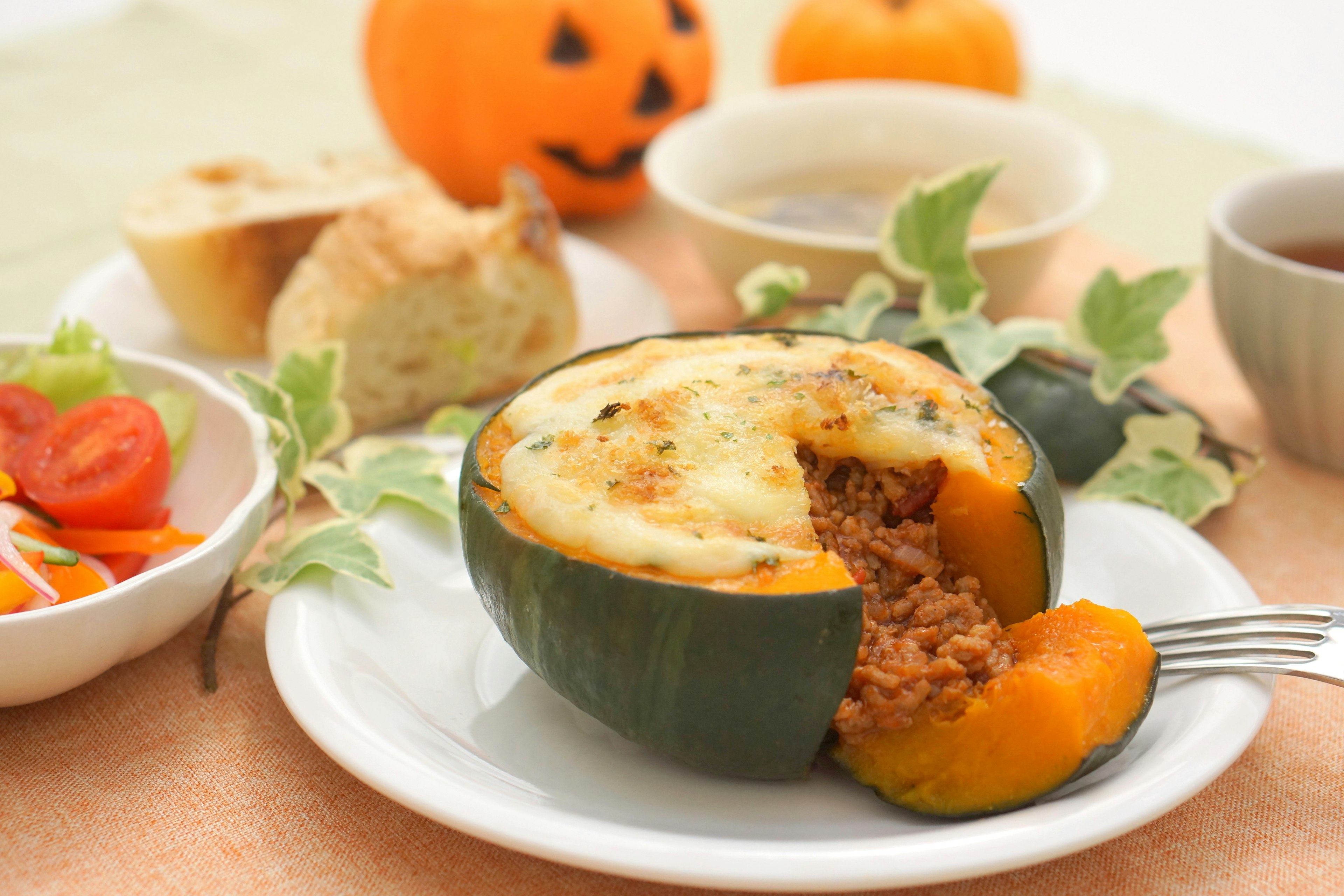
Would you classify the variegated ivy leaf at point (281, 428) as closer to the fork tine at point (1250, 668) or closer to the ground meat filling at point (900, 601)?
the ground meat filling at point (900, 601)

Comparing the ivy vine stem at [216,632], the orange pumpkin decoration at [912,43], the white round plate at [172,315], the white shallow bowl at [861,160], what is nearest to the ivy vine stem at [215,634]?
the ivy vine stem at [216,632]

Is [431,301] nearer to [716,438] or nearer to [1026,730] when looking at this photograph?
[716,438]

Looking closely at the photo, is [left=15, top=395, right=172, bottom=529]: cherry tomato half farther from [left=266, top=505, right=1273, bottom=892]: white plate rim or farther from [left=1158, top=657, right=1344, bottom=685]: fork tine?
[left=1158, top=657, right=1344, bottom=685]: fork tine

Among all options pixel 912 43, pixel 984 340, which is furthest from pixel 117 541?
pixel 912 43

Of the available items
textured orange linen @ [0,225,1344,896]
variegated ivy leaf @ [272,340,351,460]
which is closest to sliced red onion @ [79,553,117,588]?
textured orange linen @ [0,225,1344,896]

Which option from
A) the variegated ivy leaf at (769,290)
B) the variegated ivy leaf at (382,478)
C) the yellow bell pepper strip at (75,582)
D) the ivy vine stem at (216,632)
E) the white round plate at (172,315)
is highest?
the variegated ivy leaf at (769,290)

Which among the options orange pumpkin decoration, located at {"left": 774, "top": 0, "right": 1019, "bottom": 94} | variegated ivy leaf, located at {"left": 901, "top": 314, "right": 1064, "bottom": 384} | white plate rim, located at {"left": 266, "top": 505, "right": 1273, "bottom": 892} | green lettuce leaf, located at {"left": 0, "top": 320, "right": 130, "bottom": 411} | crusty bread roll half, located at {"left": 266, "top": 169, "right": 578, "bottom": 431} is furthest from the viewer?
orange pumpkin decoration, located at {"left": 774, "top": 0, "right": 1019, "bottom": 94}
